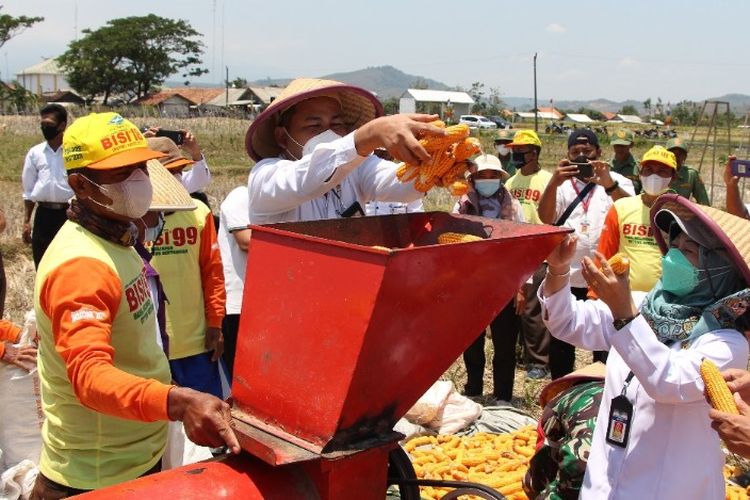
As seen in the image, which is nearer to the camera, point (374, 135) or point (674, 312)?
point (374, 135)

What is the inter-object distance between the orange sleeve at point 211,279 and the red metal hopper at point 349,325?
228 centimetres

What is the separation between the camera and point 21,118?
105ft

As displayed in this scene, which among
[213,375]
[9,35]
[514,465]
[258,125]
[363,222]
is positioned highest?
[9,35]

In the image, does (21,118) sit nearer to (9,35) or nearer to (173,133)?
(9,35)

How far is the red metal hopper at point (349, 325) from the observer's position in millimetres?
2094

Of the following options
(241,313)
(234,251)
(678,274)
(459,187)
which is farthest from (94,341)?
(234,251)

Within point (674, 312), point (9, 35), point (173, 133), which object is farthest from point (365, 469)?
point (9, 35)

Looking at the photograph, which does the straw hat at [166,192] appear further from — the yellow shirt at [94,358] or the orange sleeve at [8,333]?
the yellow shirt at [94,358]

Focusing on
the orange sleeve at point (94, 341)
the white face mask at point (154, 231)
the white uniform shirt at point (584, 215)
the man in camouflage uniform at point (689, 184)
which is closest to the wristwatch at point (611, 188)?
the white uniform shirt at point (584, 215)

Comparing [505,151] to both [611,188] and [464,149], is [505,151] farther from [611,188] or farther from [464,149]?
[464,149]

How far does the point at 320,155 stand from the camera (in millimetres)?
2656

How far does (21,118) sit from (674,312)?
111 feet

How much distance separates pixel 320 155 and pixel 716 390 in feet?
5.14

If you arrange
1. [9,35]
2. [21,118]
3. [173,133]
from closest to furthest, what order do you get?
1. [173,133]
2. [21,118]
3. [9,35]
